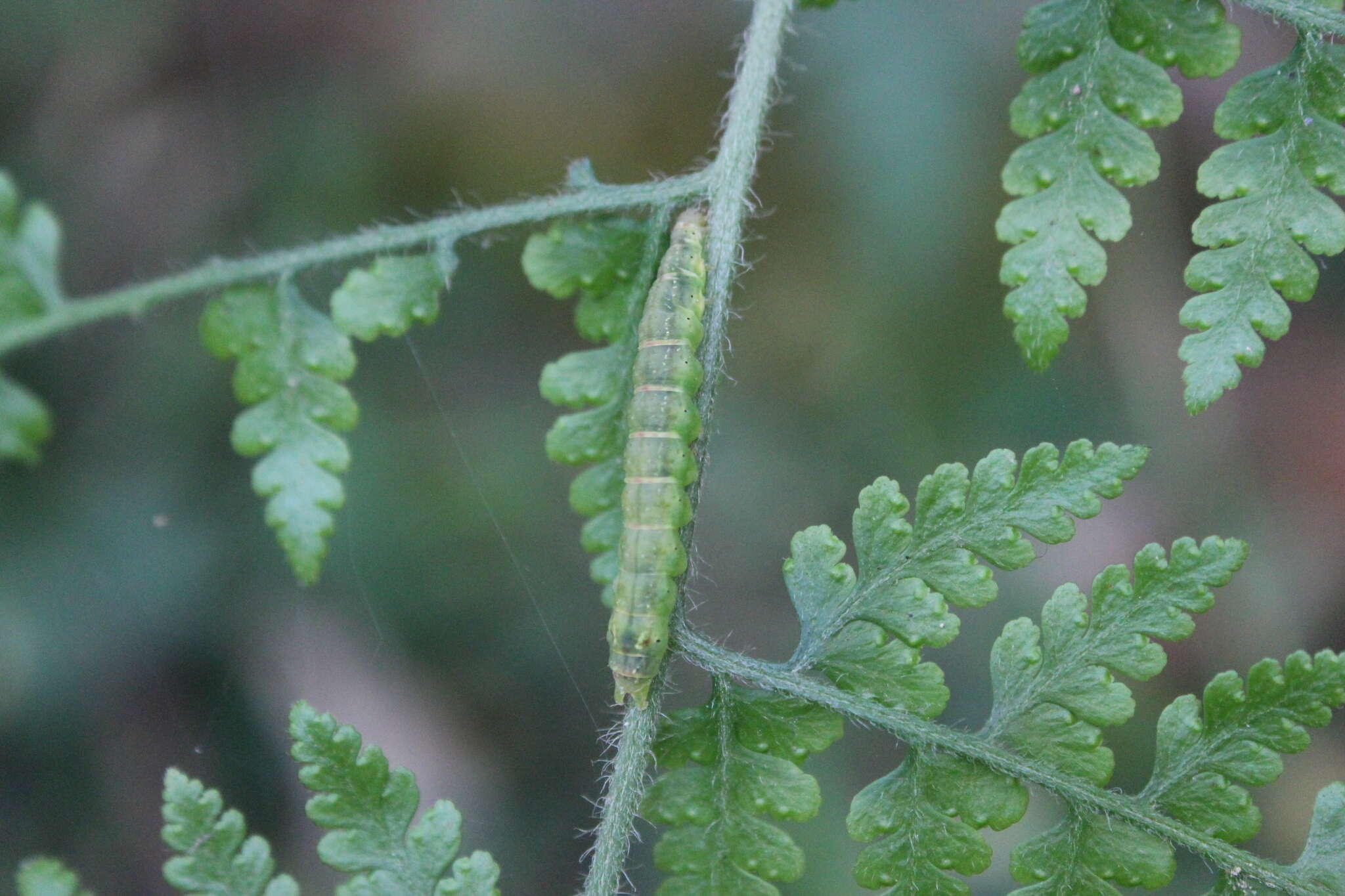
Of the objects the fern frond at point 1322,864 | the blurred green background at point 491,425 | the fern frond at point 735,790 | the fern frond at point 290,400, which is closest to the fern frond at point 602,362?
the fern frond at point 735,790

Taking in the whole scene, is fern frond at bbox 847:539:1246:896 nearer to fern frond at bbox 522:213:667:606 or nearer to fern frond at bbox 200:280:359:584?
fern frond at bbox 522:213:667:606

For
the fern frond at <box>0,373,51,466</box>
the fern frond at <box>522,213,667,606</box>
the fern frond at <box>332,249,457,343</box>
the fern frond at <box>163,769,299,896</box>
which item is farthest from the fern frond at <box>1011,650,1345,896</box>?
the fern frond at <box>0,373,51,466</box>

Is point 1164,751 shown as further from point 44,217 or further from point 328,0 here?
point 328,0

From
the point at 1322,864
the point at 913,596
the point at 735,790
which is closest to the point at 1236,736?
the point at 1322,864

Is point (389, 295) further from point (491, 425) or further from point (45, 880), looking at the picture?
point (45, 880)

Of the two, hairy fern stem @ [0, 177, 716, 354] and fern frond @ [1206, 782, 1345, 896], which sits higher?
hairy fern stem @ [0, 177, 716, 354]
